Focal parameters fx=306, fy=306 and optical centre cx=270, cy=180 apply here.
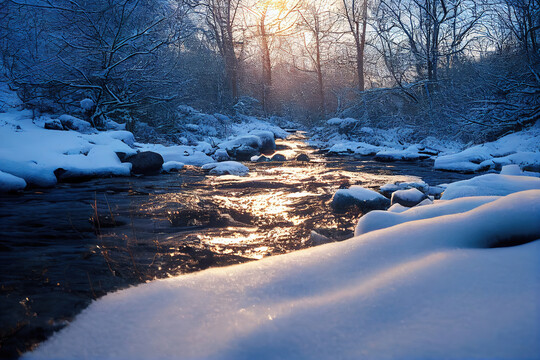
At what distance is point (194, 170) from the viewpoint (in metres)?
7.24

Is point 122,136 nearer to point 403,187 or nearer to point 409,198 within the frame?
point 403,187

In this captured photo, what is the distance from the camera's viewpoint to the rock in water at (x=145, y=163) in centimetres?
657

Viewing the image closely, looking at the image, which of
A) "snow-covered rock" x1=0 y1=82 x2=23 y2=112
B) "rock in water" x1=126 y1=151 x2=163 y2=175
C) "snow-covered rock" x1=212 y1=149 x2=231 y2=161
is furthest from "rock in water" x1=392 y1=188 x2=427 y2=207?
"snow-covered rock" x1=0 y1=82 x2=23 y2=112

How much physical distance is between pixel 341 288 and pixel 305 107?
25.7 meters

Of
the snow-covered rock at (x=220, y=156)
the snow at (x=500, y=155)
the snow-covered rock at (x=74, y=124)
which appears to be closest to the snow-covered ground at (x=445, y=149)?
the snow at (x=500, y=155)

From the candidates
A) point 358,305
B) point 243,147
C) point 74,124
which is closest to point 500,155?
point 243,147

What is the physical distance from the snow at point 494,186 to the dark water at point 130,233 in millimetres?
1095

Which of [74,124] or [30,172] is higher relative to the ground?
[74,124]

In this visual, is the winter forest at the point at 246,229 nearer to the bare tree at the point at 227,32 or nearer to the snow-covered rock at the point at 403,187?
Result: the snow-covered rock at the point at 403,187

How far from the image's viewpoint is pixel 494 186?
3.06m

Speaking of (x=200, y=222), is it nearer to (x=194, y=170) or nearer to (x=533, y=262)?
(x=533, y=262)

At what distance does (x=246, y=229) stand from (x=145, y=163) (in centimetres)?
433

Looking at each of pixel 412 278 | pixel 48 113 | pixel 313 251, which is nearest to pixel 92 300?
pixel 313 251

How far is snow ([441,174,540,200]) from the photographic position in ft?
9.49
